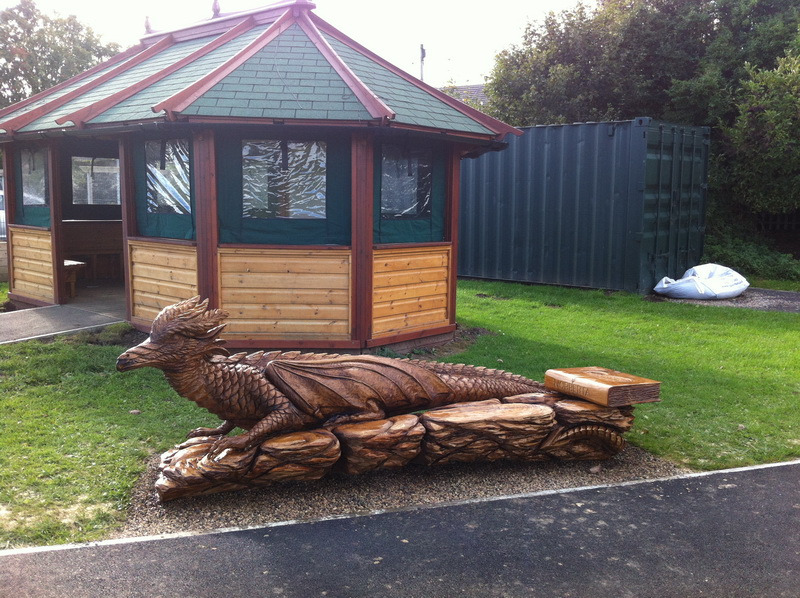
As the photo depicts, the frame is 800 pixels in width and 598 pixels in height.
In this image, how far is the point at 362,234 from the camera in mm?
8672

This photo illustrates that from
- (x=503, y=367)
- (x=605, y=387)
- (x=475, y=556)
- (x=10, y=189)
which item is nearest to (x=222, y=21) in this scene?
(x=10, y=189)

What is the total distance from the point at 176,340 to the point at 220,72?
4856 mm

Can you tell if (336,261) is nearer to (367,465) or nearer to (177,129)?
(177,129)

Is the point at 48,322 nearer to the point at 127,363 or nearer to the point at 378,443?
the point at 127,363

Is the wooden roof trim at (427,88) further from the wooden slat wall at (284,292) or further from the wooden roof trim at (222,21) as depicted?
the wooden slat wall at (284,292)

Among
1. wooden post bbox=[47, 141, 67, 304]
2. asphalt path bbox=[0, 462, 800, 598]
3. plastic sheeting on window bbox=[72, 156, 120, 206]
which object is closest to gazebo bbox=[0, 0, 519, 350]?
wooden post bbox=[47, 141, 67, 304]

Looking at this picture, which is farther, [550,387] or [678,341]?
[678,341]

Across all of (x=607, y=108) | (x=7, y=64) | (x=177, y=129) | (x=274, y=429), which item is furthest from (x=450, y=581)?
(x=7, y=64)

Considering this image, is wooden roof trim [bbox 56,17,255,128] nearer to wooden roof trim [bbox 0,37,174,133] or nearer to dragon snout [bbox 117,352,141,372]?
wooden roof trim [bbox 0,37,174,133]

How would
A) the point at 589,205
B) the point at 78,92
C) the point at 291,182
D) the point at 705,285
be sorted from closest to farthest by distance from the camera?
the point at 291,182
the point at 78,92
the point at 705,285
the point at 589,205

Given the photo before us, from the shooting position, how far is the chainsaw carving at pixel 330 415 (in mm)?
4742

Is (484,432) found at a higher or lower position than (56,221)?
lower

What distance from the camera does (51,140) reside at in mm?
10492

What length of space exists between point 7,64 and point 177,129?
29.6 m
